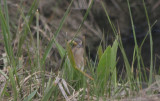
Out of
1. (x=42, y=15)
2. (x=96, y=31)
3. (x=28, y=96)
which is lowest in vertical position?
(x=28, y=96)

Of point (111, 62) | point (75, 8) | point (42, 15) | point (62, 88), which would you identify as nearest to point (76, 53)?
point (111, 62)

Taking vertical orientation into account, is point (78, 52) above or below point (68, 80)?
above

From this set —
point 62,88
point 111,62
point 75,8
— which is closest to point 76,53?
point 111,62

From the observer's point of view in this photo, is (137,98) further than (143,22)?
No

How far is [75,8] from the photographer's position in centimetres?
341

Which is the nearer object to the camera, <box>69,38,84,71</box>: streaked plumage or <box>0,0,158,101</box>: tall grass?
<box>0,0,158,101</box>: tall grass

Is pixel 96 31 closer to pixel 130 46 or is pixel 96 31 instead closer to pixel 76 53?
pixel 130 46

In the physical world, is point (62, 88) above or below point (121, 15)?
below

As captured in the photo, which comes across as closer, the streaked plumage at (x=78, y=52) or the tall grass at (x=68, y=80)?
the tall grass at (x=68, y=80)

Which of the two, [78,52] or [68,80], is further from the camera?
[78,52]

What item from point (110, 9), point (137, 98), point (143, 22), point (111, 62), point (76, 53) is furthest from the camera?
point (110, 9)

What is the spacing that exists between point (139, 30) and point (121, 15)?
0.81 feet

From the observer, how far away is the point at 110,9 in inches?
129

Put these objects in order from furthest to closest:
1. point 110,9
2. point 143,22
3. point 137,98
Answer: point 110,9
point 143,22
point 137,98
